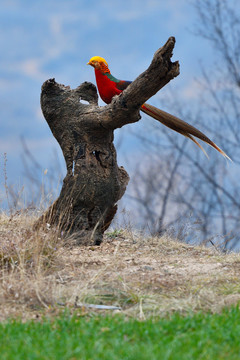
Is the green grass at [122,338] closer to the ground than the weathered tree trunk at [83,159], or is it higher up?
closer to the ground

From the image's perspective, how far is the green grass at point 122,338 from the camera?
112 inches

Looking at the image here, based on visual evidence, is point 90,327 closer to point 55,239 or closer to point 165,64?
point 55,239

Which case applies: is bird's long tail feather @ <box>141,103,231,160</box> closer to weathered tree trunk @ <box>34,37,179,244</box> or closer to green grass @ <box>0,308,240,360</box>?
weathered tree trunk @ <box>34,37,179,244</box>

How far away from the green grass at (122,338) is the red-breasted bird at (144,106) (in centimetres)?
268

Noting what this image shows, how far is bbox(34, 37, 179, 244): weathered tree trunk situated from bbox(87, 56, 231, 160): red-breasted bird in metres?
0.31

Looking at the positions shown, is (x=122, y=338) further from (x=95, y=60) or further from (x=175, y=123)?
(x=95, y=60)

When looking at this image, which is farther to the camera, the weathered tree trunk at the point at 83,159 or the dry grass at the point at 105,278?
the weathered tree trunk at the point at 83,159

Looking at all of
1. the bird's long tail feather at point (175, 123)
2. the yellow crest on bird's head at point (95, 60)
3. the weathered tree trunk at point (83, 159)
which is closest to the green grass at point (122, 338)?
the weathered tree trunk at point (83, 159)

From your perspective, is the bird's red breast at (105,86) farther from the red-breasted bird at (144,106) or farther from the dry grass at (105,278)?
the dry grass at (105,278)

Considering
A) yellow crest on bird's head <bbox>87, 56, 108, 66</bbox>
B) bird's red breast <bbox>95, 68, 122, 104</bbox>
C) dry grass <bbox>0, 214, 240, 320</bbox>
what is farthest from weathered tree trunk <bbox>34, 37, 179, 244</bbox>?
yellow crest on bird's head <bbox>87, 56, 108, 66</bbox>

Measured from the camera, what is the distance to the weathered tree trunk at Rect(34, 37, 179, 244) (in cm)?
592

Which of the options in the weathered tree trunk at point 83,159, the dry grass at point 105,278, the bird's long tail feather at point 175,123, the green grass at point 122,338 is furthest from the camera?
the weathered tree trunk at point 83,159

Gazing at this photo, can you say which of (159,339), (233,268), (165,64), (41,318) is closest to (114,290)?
(41,318)

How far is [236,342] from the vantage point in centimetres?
317
